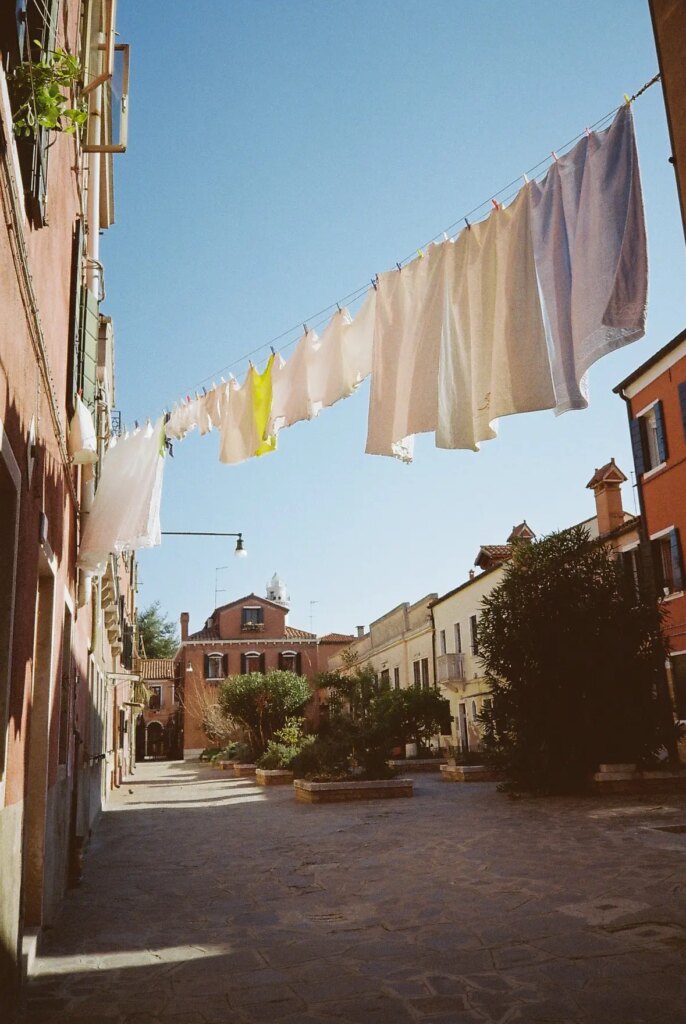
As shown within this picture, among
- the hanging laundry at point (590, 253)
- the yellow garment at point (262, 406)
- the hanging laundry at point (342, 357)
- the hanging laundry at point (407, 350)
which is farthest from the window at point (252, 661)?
the hanging laundry at point (590, 253)

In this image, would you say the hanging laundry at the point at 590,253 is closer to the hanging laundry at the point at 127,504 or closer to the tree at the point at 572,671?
the hanging laundry at the point at 127,504

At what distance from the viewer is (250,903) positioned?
6.86 metres

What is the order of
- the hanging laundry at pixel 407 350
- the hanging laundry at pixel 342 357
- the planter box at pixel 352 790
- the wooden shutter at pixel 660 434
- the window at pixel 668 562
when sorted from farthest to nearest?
1. the wooden shutter at pixel 660 434
2. the window at pixel 668 562
3. the planter box at pixel 352 790
4. the hanging laundry at pixel 342 357
5. the hanging laundry at pixel 407 350

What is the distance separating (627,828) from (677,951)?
565cm

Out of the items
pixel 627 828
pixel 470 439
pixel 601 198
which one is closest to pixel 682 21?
pixel 601 198

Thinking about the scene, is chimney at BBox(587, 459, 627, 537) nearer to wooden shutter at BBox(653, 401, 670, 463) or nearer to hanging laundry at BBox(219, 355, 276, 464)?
wooden shutter at BBox(653, 401, 670, 463)

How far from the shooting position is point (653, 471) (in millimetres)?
20516

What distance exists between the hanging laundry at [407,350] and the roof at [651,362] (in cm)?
1487

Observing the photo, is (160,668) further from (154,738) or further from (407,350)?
(407,350)

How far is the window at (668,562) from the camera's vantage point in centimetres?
1948

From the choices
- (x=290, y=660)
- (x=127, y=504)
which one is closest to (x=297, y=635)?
(x=290, y=660)

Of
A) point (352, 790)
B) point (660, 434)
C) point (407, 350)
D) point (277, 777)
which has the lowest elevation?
point (277, 777)

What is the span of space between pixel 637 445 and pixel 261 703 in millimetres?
15454

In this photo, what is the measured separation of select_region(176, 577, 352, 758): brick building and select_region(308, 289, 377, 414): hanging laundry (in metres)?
43.5
